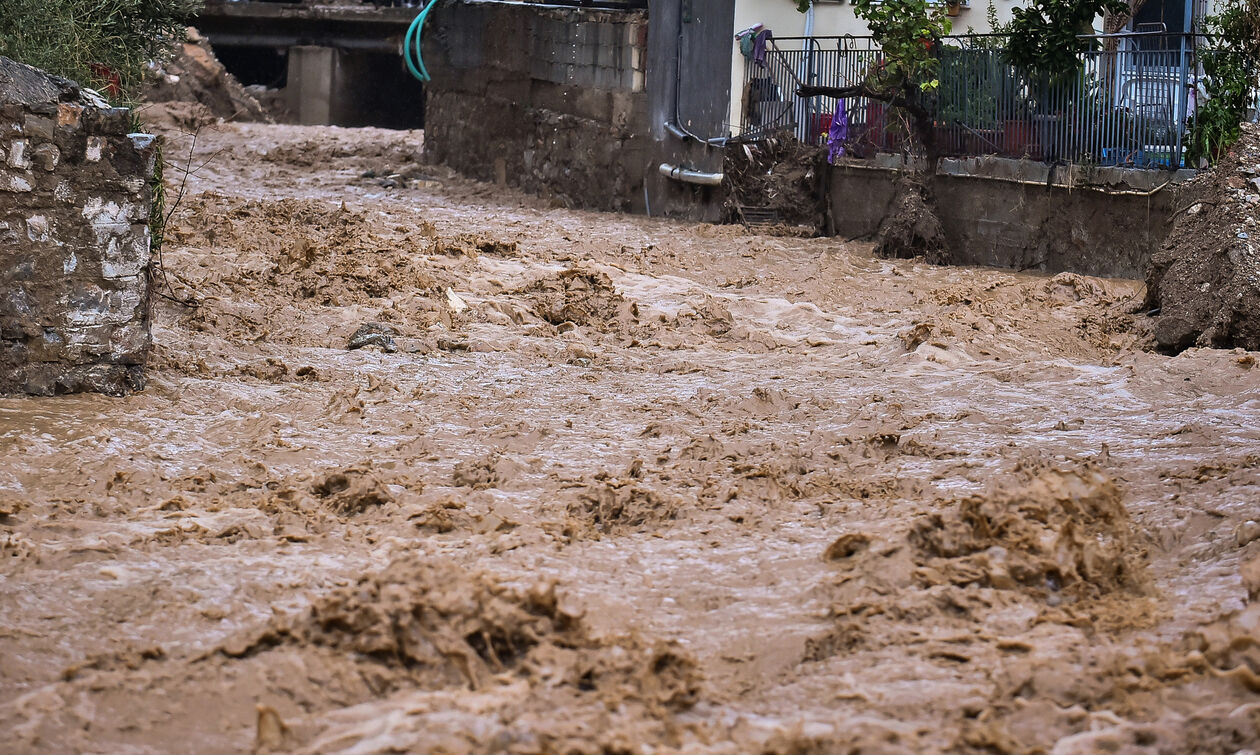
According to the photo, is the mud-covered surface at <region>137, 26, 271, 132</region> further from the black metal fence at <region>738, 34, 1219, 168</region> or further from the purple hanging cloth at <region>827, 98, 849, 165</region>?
the purple hanging cloth at <region>827, 98, 849, 165</region>

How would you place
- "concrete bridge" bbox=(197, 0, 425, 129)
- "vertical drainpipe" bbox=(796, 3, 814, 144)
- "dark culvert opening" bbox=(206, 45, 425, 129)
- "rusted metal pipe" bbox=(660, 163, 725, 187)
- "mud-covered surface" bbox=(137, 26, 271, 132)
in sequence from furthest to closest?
"dark culvert opening" bbox=(206, 45, 425, 129) → "concrete bridge" bbox=(197, 0, 425, 129) → "mud-covered surface" bbox=(137, 26, 271, 132) → "rusted metal pipe" bbox=(660, 163, 725, 187) → "vertical drainpipe" bbox=(796, 3, 814, 144)

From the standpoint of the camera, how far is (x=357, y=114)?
25.9 meters

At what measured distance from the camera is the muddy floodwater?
2766mm

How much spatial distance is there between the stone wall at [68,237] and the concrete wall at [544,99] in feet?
31.7

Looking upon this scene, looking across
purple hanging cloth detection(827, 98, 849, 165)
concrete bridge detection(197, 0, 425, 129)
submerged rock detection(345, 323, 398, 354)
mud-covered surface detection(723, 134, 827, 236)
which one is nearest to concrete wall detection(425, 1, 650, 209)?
mud-covered surface detection(723, 134, 827, 236)

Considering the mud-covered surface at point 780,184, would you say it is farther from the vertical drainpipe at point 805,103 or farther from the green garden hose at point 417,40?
the green garden hose at point 417,40

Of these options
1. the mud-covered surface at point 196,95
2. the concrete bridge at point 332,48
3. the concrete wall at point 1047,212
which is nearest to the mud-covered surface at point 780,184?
the concrete wall at point 1047,212

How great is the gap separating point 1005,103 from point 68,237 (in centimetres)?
877

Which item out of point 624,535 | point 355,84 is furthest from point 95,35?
point 355,84

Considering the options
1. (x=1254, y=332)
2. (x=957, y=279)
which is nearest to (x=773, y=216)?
(x=957, y=279)

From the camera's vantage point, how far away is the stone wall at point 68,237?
18.1 feet

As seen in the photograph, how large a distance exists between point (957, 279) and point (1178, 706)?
27.3 feet

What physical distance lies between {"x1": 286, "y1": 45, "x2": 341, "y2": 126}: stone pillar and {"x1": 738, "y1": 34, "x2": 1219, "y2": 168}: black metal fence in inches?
529

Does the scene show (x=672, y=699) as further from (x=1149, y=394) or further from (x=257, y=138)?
(x=257, y=138)
